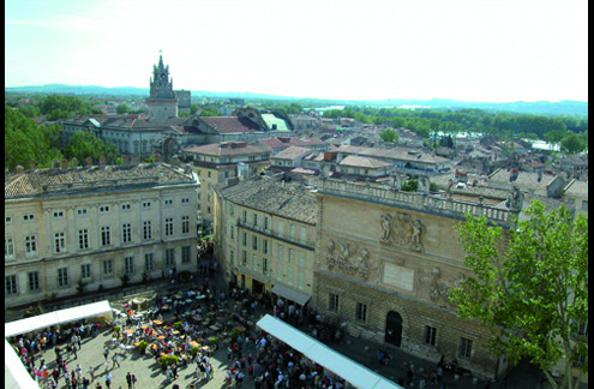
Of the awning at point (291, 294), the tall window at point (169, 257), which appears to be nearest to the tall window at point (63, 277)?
the tall window at point (169, 257)

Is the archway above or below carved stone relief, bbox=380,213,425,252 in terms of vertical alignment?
below

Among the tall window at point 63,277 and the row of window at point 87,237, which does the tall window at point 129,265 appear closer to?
the row of window at point 87,237

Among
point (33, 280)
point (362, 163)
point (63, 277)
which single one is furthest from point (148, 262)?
point (362, 163)

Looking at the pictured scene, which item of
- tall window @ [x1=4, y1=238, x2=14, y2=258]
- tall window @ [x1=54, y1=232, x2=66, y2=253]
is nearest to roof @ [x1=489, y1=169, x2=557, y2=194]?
tall window @ [x1=54, y1=232, x2=66, y2=253]

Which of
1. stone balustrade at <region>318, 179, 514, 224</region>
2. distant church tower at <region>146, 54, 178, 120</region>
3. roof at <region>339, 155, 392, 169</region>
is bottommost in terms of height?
stone balustrade at <region>318, 179, 514, 224</region>

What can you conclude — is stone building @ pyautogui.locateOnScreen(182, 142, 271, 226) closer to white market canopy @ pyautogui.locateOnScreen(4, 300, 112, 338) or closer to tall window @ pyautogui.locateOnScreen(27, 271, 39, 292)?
tall window @ pyautogui.locateOnScreen(27, 271, 39, 292)

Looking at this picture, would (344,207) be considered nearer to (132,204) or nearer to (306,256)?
(306,256)
